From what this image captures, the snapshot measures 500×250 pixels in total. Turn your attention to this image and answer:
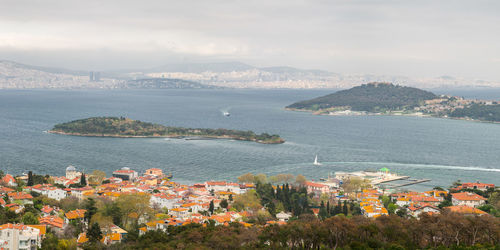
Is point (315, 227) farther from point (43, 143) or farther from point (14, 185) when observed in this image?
point (43, 143)

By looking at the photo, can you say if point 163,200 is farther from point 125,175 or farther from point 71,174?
point 71,174

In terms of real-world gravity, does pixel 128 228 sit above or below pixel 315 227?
below

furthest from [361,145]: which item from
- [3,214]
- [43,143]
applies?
[3,214]

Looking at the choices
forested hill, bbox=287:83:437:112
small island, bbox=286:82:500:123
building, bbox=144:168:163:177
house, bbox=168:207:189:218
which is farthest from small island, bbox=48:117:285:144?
forested hill, bbox=287:83:437:112

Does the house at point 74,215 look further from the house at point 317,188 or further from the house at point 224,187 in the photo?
the house at point 317,188

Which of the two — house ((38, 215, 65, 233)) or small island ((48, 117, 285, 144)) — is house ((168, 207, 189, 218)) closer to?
house ((38, 215, 65, 233))

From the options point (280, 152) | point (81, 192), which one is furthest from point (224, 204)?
point (280, 152)

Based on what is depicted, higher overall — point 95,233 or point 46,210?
point 95,233

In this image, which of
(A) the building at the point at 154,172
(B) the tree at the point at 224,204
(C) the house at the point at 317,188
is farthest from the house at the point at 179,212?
(A) the building at the point at 154,172
